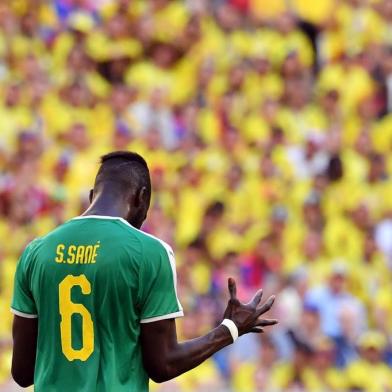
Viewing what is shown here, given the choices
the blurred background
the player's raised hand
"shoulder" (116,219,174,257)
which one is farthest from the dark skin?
the blurred background

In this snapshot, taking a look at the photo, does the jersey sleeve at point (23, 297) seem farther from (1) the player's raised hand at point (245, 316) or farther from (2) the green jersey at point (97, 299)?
(1) the player's raised hand at point (245, 316)

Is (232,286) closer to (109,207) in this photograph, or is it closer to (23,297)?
(109,207)

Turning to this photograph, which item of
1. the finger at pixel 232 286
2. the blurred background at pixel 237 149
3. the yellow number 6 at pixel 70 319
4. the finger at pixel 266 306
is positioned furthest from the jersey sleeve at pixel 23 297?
the blurred background at pixel 237 149

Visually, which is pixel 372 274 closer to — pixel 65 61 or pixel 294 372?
pixel 294 372

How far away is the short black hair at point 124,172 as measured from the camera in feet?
14.4

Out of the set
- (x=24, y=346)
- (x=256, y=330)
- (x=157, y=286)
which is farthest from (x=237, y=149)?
Result: (x=157, y=286)

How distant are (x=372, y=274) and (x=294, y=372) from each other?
1.57m

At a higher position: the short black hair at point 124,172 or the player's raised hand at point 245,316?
the short black hair at point 124,172

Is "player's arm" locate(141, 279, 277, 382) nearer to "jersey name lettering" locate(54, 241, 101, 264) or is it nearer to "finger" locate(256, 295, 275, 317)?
"finger" locate(256, 295, 275, 317)

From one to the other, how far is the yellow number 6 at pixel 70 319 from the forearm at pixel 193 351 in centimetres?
28

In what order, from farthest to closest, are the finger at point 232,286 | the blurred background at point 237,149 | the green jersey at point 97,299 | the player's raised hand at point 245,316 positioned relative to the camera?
the blurred background at point 237,149, the player's raised hand at point 245,316, the finger at point 232,286, the green jersey at point 97,299

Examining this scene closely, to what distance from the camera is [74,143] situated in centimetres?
1170

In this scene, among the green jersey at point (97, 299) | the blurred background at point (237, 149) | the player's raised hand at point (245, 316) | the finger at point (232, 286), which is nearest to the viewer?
the green jersey at point (97, 299)

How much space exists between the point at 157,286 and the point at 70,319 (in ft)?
0.99
